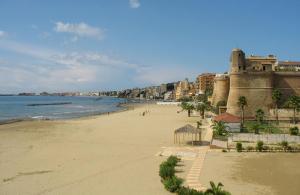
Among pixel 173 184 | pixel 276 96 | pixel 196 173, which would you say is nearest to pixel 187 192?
pixel 173 184

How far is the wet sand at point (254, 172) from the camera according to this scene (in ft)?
45.3

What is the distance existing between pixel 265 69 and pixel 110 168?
30.2 m

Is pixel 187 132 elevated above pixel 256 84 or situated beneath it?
situated beneath

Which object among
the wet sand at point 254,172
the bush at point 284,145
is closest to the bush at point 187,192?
the wet sand at point 254,172

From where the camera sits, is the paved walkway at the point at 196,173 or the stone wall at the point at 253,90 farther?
the stone wall at the point at 253,90

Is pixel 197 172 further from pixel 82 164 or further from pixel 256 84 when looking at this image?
pixel 256 84

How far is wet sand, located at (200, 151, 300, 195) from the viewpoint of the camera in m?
13.8

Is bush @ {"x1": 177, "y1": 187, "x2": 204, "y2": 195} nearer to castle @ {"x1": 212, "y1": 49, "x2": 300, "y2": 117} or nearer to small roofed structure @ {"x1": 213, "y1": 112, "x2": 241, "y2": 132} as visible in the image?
small roofed structure @ {"x1": 213, "y1": 112, "x2": 241, "y2": 132}

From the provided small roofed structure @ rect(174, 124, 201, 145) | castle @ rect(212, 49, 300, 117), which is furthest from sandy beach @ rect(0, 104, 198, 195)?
castle @ rect(212, 49, 300, 117)

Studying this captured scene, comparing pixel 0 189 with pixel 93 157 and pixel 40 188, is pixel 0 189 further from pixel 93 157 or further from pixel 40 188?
pixel 93 157

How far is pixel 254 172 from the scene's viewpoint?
645 inches

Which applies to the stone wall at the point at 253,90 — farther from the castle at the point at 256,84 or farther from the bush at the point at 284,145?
the bush at the point at 284,145

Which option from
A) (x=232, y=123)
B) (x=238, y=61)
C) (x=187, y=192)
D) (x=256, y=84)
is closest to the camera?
(x=187, y=192)

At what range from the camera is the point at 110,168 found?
1752 cm
